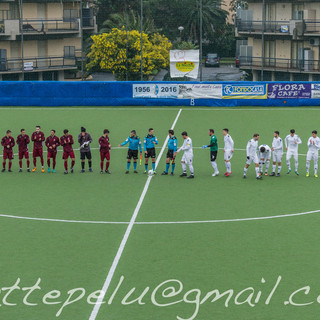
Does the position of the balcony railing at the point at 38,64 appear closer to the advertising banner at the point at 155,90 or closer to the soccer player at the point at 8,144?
the advertising banner at the point at 155,90

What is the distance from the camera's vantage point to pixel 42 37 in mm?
69750

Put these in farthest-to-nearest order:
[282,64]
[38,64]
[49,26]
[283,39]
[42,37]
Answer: [49,26] → [42,37] → [38,64] → [282,64] → [283,39]

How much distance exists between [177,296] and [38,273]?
3579 millimetres

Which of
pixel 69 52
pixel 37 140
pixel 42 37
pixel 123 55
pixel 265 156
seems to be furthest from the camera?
pixel 69 52

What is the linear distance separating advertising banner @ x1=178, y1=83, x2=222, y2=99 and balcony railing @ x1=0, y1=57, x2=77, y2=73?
2143 cm

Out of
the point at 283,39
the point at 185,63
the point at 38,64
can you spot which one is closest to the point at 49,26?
the point at 38,64

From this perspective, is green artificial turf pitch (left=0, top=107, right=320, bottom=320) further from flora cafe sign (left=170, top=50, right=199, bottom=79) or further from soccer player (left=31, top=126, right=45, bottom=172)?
flora cafe sign (left=170, top=50, right=199, bottom=79)

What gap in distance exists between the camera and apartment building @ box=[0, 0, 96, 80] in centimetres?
6600

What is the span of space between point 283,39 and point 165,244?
4882 centimetres

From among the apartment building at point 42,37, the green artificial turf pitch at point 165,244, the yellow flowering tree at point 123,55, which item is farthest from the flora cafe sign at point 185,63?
the green artificial turf pitch at point 165,244

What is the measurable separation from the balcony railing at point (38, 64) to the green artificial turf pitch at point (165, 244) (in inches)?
1385

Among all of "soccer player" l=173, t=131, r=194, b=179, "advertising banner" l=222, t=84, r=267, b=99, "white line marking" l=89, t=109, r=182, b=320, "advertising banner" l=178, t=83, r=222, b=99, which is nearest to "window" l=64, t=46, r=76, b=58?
"advertising banner" l=178, t=83, r=222, b=99

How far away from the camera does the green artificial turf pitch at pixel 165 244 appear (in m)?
14.9

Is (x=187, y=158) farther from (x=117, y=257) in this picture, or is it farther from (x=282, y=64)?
(x=282, y=64)
